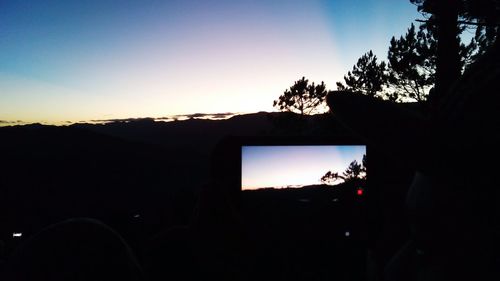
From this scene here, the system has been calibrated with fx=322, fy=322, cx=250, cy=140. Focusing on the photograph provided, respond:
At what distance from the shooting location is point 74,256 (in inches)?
29.9

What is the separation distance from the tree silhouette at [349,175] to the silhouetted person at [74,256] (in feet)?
5.46

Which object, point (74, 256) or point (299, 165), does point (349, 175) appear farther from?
point (74, 256)

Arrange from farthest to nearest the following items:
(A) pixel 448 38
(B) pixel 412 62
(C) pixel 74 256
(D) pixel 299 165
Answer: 1. (B) pixel 412 62
2. (A) pixel 448 38
3. (D) pixel 299 165
4. (C) pixel 74 256

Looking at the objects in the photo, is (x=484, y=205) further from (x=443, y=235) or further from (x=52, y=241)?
(x=52, y=241)

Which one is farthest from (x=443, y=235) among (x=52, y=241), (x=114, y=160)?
(x=114, y=160)

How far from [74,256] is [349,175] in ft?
6.06

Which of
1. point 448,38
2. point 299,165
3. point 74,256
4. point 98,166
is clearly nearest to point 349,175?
point 299,165

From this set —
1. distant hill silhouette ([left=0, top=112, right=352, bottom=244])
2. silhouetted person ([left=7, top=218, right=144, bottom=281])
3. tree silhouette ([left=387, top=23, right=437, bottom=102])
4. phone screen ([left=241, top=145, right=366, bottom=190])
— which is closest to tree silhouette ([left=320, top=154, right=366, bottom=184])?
phone screen ([left=241, top=145, right=366, bottom=190])

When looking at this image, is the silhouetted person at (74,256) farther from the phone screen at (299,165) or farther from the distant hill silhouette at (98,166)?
the distant hill silhouette at (98,166)

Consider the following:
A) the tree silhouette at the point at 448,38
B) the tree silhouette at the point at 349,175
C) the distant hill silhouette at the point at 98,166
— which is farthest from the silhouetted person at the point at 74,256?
the distant hill silhouette at the point at 98,166

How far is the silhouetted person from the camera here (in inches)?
28.5

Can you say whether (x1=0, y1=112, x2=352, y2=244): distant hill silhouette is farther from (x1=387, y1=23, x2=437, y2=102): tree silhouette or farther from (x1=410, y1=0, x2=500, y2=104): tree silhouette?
(x1=410, y1=0, x2=500, y2=104): tree silhouette

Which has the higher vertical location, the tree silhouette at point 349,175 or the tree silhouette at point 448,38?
the tree silhouette at point 448,38

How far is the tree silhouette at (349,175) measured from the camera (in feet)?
7.18
